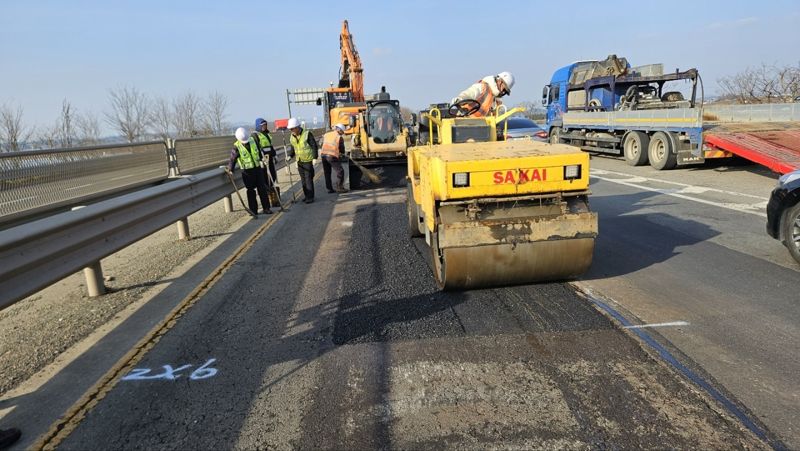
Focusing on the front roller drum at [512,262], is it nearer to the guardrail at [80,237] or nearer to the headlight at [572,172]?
the headlight at [572,172]

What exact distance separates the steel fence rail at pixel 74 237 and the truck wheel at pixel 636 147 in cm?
1221

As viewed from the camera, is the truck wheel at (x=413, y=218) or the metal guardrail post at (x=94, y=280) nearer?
the metal guardrail post at (x=94, y=280)

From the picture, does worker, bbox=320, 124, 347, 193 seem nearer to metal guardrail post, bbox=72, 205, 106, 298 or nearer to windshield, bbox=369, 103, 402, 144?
windshield, bbox=369, 103, 402, 144

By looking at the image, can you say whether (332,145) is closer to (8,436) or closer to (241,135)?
(241,135)

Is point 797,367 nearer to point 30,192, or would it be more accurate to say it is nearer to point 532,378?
point 532,378

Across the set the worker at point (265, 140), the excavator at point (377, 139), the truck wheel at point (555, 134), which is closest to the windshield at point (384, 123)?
the excavator at point (377, 139)

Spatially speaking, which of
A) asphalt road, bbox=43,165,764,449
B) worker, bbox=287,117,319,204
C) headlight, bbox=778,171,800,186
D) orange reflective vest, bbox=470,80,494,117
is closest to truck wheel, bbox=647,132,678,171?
orange reflective vest, bbox=470,80,494,117

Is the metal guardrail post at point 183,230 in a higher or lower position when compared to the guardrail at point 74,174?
lower

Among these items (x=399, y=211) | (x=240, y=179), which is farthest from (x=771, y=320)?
(x=240, y=179)

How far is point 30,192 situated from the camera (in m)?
5.52

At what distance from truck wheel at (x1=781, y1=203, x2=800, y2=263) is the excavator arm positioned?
25953 mm

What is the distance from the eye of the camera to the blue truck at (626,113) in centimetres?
1305

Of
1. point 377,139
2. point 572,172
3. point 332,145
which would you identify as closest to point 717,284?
point 572,172

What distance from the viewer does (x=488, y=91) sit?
856cm
